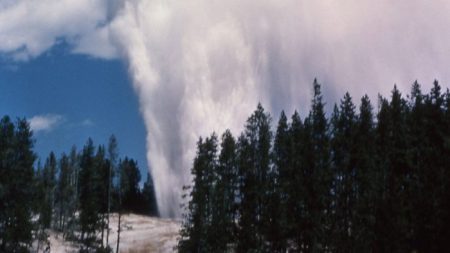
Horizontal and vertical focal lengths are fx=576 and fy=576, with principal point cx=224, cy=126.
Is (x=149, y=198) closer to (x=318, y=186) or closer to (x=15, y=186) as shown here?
(x=15, y=186)

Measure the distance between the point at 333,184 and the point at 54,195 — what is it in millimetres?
83273

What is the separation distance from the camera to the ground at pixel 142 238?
3521 inches

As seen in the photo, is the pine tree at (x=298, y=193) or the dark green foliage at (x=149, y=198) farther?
the dark green foliage at (x=149, y=198)

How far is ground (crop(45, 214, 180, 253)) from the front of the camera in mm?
89438

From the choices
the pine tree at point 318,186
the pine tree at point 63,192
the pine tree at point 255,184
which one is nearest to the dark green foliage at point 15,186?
the pine tree at point 255,184

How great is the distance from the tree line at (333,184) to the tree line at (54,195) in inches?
746

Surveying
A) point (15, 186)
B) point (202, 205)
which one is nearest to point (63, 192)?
point (15, 186)

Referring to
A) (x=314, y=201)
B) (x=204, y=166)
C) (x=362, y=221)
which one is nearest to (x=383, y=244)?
(x=362, y=221)

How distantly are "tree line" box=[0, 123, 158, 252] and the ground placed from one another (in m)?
1.95

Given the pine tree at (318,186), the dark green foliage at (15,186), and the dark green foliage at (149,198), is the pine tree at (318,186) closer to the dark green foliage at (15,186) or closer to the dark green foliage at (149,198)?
the dark green foliage at (15,186)

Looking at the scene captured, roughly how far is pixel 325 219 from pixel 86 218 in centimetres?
3911

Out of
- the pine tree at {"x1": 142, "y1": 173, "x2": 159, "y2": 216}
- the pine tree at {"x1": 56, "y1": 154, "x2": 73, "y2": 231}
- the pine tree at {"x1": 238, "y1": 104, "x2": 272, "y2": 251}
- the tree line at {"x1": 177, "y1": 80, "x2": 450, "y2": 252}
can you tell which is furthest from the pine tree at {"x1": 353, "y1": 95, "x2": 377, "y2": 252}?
the pine tree at {"x1": 142, "y1": 173, "x2": 159, "y2": 216}

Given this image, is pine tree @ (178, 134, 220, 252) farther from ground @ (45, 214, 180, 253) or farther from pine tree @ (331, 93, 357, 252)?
ground @ (45, 214, 180, 253)

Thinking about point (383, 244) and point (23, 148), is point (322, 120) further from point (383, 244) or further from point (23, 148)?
point (23, 148)
